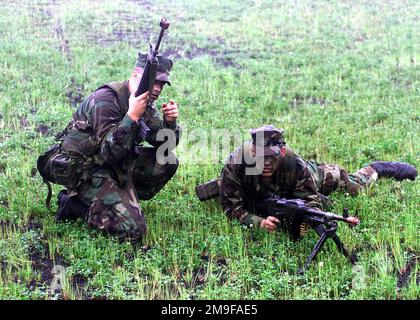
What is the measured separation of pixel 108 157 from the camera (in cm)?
655

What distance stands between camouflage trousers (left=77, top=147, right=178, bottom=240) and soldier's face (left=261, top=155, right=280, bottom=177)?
135cm

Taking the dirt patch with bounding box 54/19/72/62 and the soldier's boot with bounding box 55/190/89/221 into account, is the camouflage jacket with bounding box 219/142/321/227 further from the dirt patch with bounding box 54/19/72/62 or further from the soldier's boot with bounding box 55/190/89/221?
the dirt patch with bounding box 54/19/72/62

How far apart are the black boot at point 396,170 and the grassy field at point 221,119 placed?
0.45 ft

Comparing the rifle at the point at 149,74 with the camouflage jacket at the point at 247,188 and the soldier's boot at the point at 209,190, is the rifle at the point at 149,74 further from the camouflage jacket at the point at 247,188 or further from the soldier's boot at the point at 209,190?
the soldier's boot at the point at 209,190

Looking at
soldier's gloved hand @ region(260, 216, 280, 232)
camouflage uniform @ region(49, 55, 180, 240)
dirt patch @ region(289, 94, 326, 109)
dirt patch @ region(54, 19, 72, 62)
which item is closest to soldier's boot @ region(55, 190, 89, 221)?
camouflage uniform @ region(49, 55, 180, 240)

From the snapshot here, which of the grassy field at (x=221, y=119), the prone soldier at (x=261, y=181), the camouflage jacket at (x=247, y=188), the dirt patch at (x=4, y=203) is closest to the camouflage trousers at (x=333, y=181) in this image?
the grassy field at (x=221, y=119)

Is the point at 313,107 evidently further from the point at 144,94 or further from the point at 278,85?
the point at 144,94

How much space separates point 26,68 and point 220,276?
8.88 meters

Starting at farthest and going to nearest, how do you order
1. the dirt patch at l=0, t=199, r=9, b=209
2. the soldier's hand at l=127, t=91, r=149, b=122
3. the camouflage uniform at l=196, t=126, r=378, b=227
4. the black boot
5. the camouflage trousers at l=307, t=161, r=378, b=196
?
the black boot
the camouflage trousers at l=307, t=161, r=378, b=196
the dirt patch at l=0, t=199, r=9, b=209
the camouflage uniform at l=196, t=126, r=378, b=227
the soldier's hand at l=127, t=91, r=149, b=122

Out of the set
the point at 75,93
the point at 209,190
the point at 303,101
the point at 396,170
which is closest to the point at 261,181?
the point at 209,190

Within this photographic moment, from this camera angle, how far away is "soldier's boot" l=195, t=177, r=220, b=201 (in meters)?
7.43

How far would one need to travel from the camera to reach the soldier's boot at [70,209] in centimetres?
682

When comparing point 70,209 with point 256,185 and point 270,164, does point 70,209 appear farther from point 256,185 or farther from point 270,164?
point 270,164

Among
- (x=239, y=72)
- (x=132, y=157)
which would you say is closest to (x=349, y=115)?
(x=239, y=72)
